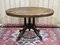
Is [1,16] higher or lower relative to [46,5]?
lower

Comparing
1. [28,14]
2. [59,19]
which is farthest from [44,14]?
[59,19]

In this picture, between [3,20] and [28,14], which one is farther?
[3,20]

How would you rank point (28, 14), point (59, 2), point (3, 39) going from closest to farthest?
point (28, 14)
point (3, 39)
point (59, 2)

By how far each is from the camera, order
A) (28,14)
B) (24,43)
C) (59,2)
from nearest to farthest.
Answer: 1. (28,14)
2. (24,43)
3. (59,2)


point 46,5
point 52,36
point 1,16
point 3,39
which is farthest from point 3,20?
point 52,36

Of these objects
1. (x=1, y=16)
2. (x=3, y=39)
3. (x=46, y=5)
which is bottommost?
(x=3, y=39)

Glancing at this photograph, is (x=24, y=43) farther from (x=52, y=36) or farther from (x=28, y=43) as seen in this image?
(x=52, y=36)

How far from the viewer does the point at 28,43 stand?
9.05ft

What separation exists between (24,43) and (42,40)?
0.38 meters

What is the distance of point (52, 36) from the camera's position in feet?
10.2

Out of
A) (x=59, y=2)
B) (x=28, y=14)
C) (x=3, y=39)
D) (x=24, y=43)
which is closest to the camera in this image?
(x=28, y=14)

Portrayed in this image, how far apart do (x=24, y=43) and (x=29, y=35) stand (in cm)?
39

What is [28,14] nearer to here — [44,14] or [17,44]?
[44,14]

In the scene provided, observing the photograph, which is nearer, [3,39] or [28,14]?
[28,14]
